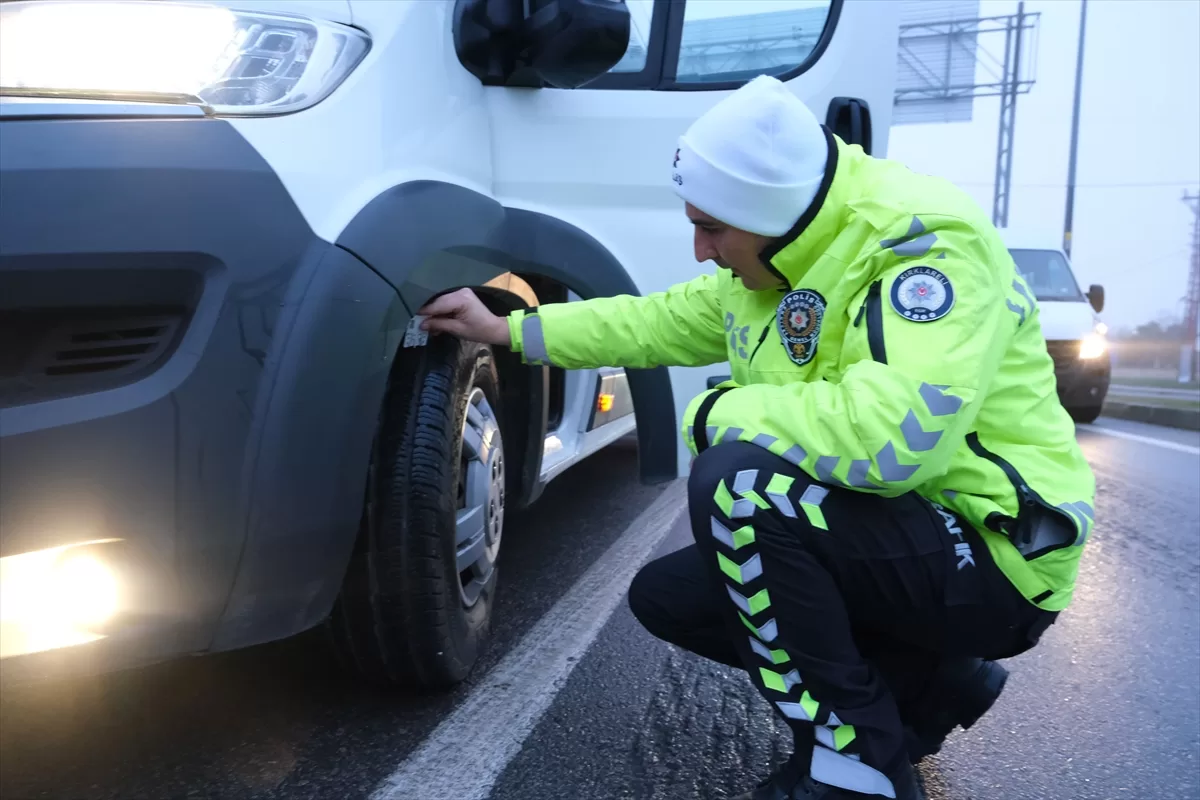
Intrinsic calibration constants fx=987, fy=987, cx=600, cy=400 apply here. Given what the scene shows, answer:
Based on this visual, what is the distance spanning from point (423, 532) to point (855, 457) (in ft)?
3.02

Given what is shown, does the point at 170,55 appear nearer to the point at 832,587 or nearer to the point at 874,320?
the point at 874,320

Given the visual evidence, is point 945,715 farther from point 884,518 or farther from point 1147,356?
point 1147,356

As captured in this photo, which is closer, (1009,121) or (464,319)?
(464,319)

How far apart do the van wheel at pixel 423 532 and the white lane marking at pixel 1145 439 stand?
6.62m

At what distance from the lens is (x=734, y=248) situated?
1628 millimetres

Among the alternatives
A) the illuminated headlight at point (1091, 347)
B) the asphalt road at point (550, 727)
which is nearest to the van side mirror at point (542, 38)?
the asphalt road at point (550, 727)

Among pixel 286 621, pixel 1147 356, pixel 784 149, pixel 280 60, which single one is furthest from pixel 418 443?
pixel 1147 356

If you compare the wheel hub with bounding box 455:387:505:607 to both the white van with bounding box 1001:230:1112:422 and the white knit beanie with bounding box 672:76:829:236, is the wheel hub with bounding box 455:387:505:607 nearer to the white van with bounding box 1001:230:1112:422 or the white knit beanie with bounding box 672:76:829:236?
the white knit beanie with bounding box 672:76:829:236

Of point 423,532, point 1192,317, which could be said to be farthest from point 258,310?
point 1192,317

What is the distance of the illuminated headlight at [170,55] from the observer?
1.50 metres

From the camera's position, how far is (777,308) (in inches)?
65.2

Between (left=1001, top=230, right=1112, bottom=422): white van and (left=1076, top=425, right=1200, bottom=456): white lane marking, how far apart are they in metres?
0.19

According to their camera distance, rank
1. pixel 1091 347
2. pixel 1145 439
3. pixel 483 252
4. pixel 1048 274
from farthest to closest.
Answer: pixel 1048 274 → pixel 1091 347 → pixel 1145 439 → pixel 483 252

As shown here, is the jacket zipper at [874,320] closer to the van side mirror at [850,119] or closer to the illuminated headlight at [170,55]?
the illuminated headlight at [170,55]
